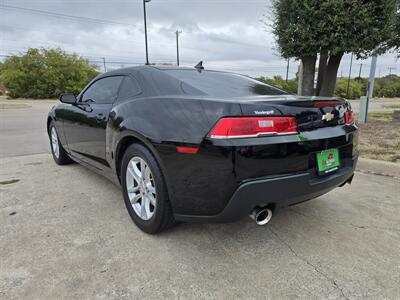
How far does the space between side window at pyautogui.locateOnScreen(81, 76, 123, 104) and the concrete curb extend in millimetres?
3680

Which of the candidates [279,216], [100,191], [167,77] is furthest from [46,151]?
[279,216]

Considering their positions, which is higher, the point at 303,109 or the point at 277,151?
the point at 303,109

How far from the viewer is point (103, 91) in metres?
3.37

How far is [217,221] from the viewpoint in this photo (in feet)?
6.54

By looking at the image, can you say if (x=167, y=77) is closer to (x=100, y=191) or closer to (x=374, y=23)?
(x=100, y=191)

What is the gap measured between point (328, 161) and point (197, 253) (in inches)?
47.1

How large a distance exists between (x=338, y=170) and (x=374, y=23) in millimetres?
5921

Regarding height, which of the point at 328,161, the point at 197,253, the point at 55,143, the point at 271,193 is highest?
the point at 328,161

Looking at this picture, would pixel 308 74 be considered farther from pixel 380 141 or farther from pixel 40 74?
pixel 40 74

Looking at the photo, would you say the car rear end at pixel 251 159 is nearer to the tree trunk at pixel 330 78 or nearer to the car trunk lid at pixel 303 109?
the car trunk lid at pixel 303 109

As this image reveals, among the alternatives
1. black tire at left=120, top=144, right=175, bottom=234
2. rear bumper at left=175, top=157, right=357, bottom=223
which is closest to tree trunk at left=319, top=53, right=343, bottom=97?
rear bumper at left=175, top=157, right=357, bottom=223

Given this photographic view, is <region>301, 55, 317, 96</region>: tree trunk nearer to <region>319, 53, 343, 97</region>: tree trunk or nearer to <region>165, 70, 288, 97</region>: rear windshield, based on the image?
<region>319, 53, 343, 97</region>: tree trunk

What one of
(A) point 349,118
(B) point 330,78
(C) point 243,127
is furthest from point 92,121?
(B) point 330,78

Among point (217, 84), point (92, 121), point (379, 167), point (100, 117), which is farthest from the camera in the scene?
point (379, 167)
